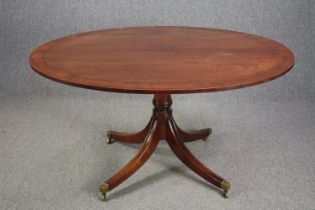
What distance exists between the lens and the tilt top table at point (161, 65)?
1343 millimetres

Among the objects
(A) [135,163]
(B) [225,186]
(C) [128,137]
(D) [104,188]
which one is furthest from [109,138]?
(B) [225,186]

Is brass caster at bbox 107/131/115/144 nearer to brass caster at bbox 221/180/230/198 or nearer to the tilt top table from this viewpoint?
the tilt top table

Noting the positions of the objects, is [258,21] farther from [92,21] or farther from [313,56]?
[92,21]

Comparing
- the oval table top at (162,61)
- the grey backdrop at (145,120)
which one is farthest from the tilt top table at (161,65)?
the grey backdrop at (145,120)

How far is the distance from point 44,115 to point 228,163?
1167mm

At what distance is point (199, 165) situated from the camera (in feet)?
5.95

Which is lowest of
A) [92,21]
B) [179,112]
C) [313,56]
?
[179,112]

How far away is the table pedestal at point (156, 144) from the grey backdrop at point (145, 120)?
0.21 feet

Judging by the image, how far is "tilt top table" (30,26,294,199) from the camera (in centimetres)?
134

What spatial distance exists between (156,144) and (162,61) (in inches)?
20.0

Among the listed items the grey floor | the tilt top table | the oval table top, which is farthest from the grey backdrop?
the oval table top

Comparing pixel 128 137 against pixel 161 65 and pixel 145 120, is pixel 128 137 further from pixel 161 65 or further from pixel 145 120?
pixel 161 65

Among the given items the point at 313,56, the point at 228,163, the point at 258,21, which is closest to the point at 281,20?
the point at 258,21

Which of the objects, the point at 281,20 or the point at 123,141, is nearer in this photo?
the point at 123,141
